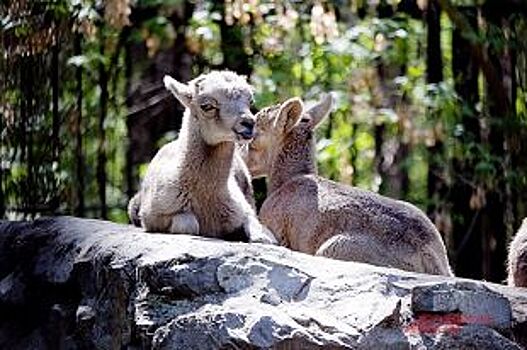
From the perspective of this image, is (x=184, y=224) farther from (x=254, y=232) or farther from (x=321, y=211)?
(x=321, y=211)

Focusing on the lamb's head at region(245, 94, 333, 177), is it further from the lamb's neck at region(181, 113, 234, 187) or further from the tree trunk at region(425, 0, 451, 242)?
the tree trunk at region(425, 0, 451, 242)

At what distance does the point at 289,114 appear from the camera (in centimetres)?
925

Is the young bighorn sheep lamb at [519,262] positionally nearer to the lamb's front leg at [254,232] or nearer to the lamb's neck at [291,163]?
the lamb's front leg at [254,232]

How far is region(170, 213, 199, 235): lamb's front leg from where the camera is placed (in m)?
7.31

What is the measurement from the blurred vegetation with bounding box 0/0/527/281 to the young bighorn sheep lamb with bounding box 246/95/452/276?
58.0 inches

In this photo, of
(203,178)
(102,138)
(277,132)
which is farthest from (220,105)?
(102,138)

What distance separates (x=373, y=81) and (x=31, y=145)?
12.0ft

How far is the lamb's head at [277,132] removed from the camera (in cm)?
940

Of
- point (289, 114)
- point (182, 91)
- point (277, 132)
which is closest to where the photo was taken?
point (182, 91)

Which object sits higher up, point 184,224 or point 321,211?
point 184,224

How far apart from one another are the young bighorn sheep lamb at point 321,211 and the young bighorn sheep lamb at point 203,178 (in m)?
0.80

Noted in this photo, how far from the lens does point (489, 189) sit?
12.6m

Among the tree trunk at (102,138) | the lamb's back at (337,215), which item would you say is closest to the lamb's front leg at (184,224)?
the lamb's back at (337,215)

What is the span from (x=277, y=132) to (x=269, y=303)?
11.9 feet
